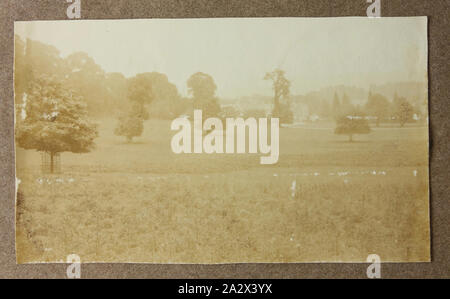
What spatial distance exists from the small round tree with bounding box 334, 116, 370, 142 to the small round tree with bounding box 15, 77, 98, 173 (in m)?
0.98

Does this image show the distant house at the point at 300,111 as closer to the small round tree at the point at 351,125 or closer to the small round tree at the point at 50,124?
the small round tree at the point at 351,125

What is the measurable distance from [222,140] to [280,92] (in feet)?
0.96

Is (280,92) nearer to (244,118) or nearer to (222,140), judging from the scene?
(244,118)

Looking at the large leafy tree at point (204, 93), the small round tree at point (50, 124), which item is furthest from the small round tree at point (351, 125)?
the small round tree at point (50, 124)

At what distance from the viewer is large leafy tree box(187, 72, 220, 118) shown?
4.19ft

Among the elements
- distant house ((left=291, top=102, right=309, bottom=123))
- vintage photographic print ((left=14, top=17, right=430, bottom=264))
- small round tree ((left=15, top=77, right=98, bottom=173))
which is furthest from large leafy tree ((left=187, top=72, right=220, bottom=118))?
small round tree ((left=15, top=77, right=98, bottom=173))

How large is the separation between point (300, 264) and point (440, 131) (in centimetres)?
75

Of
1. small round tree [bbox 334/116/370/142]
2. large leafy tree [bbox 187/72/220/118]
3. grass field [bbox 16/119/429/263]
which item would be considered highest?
large leafy tree [bbox 187/72/220/118]

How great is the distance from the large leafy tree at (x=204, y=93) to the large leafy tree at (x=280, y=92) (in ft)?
0.71

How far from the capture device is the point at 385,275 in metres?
1.27

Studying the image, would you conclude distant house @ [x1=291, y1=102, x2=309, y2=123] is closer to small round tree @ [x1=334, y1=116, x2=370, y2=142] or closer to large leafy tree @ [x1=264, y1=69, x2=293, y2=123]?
large leafy tree @ [x1=264, y1=69, x2=293, y2=123]

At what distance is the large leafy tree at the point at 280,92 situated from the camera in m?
1.27

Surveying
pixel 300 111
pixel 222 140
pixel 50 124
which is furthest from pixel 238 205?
pixel 50 124

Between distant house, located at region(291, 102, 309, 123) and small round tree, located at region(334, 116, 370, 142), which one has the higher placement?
Result: distant house, located at region(291, 102, 309, 123)
